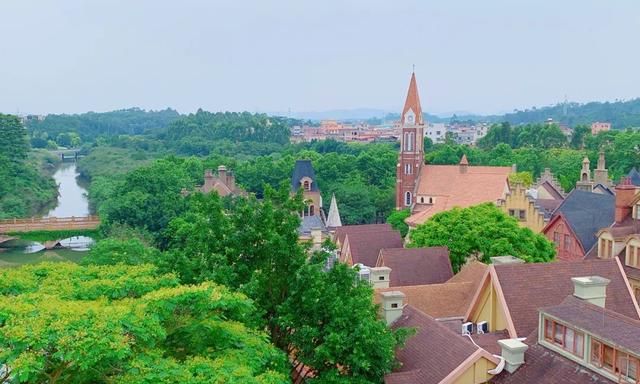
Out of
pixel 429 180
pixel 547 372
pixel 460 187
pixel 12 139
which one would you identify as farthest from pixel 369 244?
pixel 12 139

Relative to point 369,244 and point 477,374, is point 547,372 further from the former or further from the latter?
point 369,244

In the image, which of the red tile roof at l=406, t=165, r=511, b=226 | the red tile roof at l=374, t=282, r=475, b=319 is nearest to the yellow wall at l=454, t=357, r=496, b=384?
the red tile roof at l=374, t=282, r=475, b=319

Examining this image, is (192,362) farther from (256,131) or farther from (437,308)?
(256,131)

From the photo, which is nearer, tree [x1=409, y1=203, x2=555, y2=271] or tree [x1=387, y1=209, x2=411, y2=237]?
tree [x1=409, y1=203, x2=555, y2=271]

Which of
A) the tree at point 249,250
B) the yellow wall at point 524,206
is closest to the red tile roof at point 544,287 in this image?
the tree at point 249,250

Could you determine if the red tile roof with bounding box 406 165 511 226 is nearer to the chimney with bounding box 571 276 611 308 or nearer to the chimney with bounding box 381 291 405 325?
the chimney with bounding box 381 291 405 325
